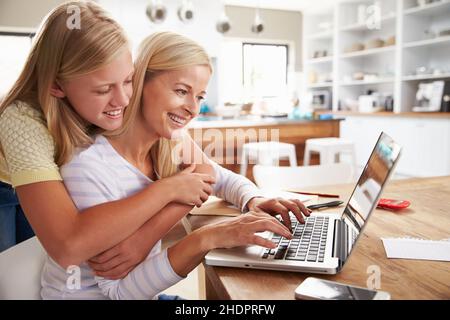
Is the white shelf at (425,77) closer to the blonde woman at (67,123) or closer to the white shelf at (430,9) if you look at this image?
the white shelf at (430,9)

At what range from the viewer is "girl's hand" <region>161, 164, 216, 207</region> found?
2.57 feet

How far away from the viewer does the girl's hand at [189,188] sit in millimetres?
785

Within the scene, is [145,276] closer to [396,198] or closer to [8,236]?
[8,236]

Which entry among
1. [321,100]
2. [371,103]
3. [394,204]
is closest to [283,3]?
[321,100]

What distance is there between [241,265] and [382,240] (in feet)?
1.05

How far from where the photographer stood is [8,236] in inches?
39.8

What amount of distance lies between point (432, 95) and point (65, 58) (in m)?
4.51

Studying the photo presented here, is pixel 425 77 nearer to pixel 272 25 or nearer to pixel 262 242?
pixel 272 25

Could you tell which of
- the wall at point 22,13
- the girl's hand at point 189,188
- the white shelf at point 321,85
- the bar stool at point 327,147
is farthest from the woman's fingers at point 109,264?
the white shelf at point 321,85

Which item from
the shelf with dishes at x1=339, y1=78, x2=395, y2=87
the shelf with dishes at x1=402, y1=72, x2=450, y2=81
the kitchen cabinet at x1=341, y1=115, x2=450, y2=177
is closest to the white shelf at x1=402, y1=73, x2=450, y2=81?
the shelf with dishes at x1=402, y1=72, x2=450, y2=81

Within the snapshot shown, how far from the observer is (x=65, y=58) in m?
0.71

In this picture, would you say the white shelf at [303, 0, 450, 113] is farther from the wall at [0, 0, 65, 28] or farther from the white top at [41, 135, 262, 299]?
the white top at [41, 135, 262, 299]

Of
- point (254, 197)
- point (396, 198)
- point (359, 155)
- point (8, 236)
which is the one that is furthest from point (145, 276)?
point (359, 155)

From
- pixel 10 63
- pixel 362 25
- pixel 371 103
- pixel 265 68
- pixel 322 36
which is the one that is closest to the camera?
pixel 10 63
